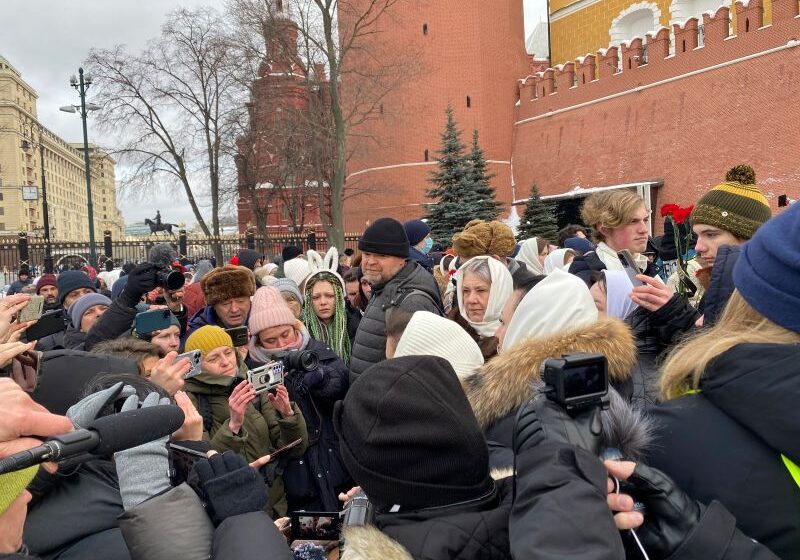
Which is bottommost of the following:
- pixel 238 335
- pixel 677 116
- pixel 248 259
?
pixel 238 335

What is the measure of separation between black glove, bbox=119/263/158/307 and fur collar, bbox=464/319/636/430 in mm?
2595

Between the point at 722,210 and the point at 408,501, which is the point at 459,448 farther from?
the point at 722,210

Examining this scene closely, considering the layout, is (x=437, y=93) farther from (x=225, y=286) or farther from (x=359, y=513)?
(x=359, y=513)

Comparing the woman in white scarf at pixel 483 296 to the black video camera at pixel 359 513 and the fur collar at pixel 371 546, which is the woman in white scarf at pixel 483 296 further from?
the fur collar at pixel 371 546

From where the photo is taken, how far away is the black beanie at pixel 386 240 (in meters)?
4.28

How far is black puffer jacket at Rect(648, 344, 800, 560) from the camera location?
3.95ft

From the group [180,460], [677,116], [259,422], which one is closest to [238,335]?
[259,422]

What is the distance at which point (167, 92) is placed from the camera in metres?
27.1

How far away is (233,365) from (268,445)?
476 mm

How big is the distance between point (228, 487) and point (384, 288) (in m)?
2.73

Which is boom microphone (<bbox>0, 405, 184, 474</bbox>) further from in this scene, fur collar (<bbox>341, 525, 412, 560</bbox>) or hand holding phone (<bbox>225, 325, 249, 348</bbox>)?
hand holding phone (<bbox>225, 325, 249, 348</bbox>)

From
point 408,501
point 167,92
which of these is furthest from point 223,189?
point 408,501

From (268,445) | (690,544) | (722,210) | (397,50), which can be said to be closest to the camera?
(690,544)

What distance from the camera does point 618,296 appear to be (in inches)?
119
